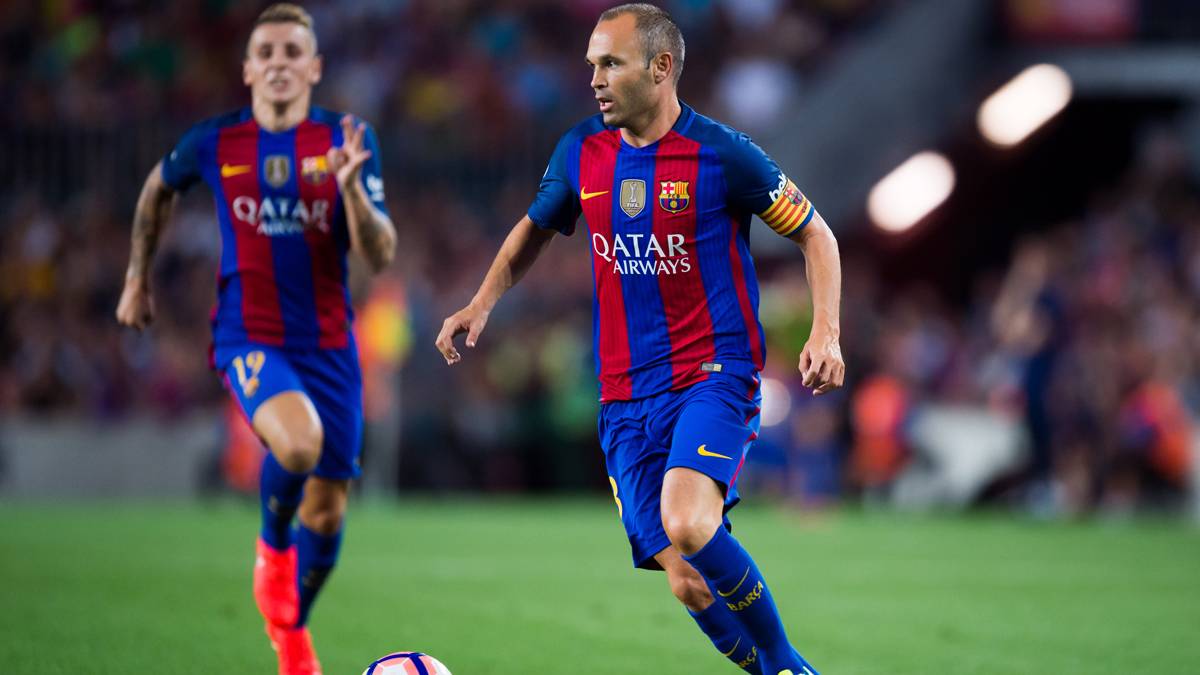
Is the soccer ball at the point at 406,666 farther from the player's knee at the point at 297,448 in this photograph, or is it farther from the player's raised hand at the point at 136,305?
the player's raised hand at the point at 136,305

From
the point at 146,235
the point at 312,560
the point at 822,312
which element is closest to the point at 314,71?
the point at 146,235

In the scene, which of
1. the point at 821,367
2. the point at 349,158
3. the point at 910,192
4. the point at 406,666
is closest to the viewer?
the point at 821,367

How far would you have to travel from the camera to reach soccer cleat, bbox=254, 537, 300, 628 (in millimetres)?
6473

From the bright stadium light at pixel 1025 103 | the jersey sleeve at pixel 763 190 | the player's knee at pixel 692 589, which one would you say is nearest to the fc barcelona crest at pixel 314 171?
the jersey sleeve at pixel 763 190

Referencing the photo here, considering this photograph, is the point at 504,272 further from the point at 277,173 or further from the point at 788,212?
the point at 277,173

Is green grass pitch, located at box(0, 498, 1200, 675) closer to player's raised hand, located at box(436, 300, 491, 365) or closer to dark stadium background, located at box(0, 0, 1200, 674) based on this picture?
dark stadium background, located at box(0, 0, 1200, 674)

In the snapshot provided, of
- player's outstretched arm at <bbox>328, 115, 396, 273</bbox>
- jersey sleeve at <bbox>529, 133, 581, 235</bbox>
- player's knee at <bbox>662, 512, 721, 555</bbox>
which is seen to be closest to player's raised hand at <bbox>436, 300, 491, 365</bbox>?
jersey sleeve at <bbox>529, 133, 581, 235</bbox>

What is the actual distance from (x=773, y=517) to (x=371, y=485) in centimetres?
501

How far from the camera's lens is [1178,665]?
22.9 feet

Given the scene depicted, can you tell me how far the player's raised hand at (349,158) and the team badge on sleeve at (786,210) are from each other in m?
1.63

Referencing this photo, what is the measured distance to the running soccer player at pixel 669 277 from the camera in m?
5.56

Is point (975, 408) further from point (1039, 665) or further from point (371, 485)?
point (1039, 665)

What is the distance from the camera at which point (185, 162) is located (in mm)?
6977

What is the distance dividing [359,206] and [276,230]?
60 cm
